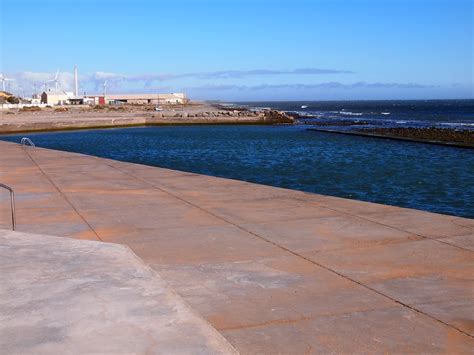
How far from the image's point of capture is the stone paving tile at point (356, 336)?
4.73 metres

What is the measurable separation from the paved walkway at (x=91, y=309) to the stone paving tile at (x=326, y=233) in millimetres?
2473

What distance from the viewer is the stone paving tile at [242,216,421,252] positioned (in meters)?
8.05

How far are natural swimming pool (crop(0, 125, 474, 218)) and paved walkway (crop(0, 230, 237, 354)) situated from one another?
11.2m

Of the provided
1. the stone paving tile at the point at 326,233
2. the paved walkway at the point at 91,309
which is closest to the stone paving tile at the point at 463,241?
the stone paving tile at the point at 326,233

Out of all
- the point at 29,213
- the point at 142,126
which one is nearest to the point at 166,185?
the point at 29,213

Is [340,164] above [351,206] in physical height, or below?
below

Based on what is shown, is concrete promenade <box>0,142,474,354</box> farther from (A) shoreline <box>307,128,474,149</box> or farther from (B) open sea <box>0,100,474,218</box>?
(A) shoreline <box>307,128,474,149</box>

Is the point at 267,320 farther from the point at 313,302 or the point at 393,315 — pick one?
the point at 393,315

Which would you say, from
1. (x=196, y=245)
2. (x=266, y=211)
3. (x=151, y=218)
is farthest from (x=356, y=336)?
(x=266, y=211)

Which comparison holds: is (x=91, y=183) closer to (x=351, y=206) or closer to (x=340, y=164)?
(x=351, y=206)

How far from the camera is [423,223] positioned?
366 inches

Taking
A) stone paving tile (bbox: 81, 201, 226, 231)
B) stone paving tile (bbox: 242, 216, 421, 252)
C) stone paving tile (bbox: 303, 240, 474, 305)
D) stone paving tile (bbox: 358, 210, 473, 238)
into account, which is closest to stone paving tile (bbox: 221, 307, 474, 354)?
stone paving tile (bbox: 303, 240, 474, 305)

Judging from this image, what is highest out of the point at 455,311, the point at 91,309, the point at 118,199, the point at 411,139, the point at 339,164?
the point at 91,309

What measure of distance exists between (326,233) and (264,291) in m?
2.76
